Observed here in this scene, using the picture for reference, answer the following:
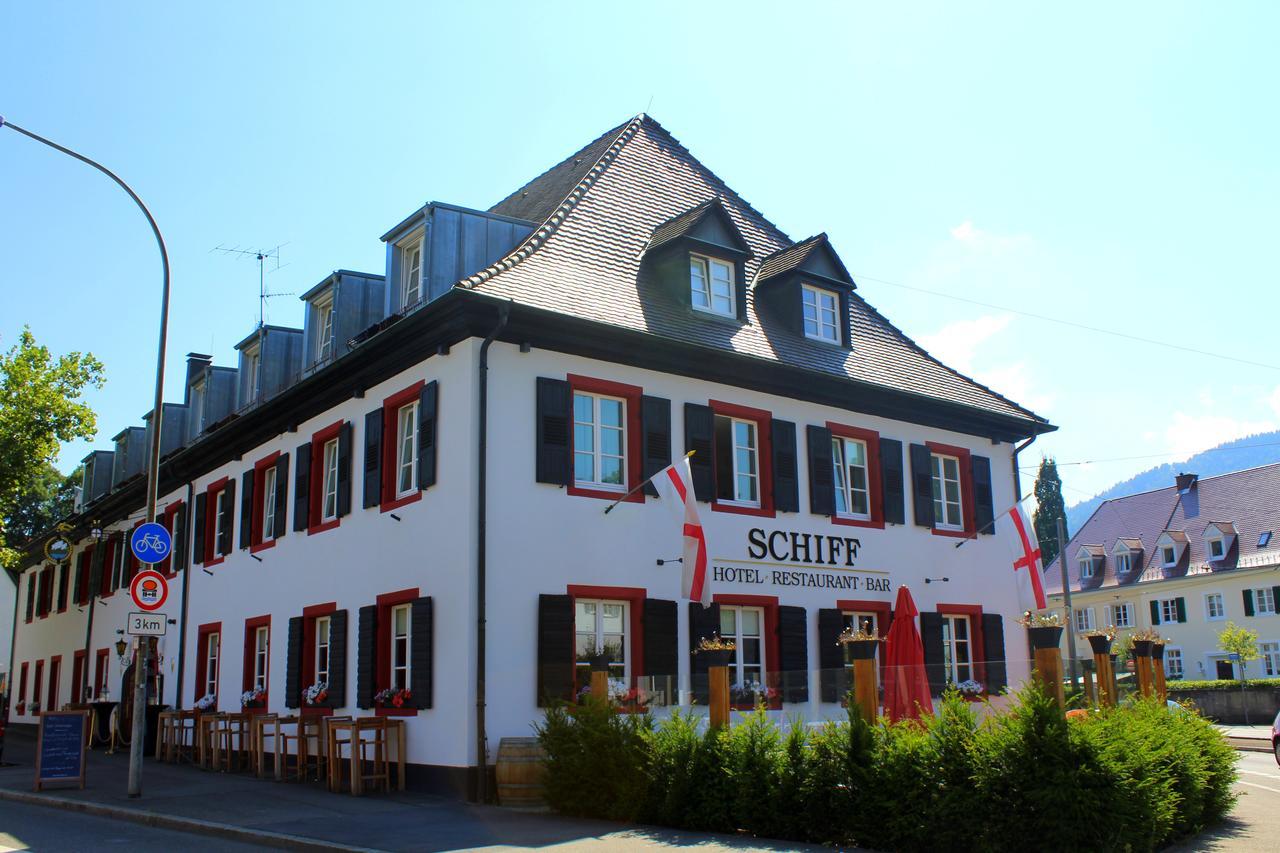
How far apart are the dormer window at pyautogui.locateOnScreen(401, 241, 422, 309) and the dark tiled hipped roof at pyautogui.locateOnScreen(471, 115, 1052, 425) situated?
206cm

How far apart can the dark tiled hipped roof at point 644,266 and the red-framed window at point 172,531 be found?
33.2ft

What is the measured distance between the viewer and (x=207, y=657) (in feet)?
78.9

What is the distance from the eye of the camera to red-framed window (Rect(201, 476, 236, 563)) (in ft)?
79.0

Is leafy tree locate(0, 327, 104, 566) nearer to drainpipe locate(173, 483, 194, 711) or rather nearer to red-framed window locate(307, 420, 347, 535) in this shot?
drainpipe locate(173, 483, 194, 711)

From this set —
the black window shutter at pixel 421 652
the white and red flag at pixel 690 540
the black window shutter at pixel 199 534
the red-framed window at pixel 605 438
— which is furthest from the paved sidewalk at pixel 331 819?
the black window shutter at pixel 199 534

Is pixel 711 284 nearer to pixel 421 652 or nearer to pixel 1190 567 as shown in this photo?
pixel 421 652

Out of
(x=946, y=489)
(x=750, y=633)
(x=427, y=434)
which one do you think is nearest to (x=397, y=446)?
(x=427, y=434)

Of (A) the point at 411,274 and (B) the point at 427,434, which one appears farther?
(A) the point at 411,274

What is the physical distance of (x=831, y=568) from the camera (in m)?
19.9

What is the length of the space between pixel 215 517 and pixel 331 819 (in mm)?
13197

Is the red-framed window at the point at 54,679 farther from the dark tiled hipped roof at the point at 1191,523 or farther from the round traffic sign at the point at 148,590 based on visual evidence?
the dark tiled hipped roof at the point at 1191,523

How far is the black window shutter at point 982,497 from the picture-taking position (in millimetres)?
22969

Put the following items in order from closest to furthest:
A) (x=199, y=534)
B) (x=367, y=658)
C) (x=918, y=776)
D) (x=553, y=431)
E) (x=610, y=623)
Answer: (x=918, y=776) < (x=553, y=431) < (x=610, y=623) < (x=367, y=658) < (x=199, y=534)

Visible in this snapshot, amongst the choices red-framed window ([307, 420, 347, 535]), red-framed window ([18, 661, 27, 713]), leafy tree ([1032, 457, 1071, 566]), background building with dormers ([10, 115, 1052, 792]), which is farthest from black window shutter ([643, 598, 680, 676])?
leafy tree ([1032, 457, 1071, 566])
